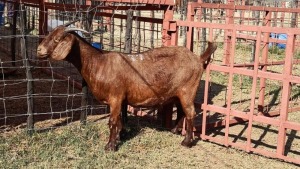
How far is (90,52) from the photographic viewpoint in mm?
5973

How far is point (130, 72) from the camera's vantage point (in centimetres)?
600

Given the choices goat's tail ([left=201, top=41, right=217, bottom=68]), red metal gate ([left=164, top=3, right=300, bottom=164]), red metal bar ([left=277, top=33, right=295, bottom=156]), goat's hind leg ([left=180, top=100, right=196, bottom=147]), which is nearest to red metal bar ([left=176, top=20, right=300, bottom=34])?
red metal gate ([left=164, top=3, right=300, bottom=164])

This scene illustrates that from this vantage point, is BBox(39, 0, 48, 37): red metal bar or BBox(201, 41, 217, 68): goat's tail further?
BBox(39, 0, 48, 37): red metal bar

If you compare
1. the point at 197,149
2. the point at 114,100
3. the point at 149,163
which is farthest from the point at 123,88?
the point at 197,149

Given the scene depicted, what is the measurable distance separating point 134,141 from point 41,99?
2.91 metres

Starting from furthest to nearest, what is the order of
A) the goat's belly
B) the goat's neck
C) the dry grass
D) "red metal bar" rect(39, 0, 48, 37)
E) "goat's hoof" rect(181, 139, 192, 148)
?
"red metal bar" rect(39, 0, 48, 37), "goat's hoof" rect(181, 139, 192, 148), the goat's belly, the goat's neck, the dry grass

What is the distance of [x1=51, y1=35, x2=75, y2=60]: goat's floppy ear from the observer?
5.64 m

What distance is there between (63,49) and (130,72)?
0.99 m

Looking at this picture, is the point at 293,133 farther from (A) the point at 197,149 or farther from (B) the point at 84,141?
(B) the point at 84,141

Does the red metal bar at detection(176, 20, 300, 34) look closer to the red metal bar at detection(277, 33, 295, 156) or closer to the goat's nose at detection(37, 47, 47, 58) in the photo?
the red metal bar at detection(277, 33, 295, 156)

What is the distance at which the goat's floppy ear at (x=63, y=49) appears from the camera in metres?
5.64

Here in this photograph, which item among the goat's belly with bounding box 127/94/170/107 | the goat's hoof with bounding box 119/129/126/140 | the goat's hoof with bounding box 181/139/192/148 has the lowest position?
the goat's hoof with bounding box 181/139/192/148

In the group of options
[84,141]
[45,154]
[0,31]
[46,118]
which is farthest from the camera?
[0,31]

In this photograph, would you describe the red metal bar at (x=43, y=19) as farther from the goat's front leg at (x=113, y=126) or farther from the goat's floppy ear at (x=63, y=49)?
Answer: the goat's front leg at (x=113, y=126)
